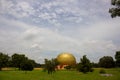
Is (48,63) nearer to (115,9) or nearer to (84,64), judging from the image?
(84,64)

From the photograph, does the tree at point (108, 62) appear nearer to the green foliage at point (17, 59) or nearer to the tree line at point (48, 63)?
the tree line at point (48, 63)

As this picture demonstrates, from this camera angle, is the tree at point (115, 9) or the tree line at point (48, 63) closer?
the tree at point (115, 9)

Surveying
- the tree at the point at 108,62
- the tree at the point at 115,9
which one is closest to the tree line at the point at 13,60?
the tree at the point at 108,62

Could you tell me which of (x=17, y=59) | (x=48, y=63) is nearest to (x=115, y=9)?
(x=48, y=63)

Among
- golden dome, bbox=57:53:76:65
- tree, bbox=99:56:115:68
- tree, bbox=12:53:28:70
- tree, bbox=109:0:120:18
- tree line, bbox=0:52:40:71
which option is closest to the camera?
tree, bbox=109:0:120:18

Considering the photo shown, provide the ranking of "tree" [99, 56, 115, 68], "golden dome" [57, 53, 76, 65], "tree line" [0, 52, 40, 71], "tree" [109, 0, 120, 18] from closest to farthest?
1. "tree" [109, 0, 120, 18]
2. "tree line" [0, 52, 40, 71]
3. "tree" [99, 56, 115, 68]
4. "golden dome" [57, 53, 76, 65]

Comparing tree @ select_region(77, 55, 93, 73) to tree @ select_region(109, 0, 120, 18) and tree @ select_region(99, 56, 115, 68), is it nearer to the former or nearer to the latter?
tree @ select_region(109, 0, 120, 18)

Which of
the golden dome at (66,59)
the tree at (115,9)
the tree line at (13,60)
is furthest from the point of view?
the golden dome at (66,59)

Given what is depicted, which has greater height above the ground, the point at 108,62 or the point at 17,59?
the point at 17,59


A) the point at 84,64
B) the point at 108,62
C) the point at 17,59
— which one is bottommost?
the point at 84,64

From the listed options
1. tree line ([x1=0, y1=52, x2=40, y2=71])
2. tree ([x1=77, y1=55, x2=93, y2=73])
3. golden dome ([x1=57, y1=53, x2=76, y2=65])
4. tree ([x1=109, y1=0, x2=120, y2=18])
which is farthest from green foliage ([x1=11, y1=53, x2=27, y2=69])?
tree ([x1=109, y1=0, x2=120, y2=18])

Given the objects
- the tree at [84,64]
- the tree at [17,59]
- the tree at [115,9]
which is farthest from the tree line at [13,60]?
the tree at [115,9]

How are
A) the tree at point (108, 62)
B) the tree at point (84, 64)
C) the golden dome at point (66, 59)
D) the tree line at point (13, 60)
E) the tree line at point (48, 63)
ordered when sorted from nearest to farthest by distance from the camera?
the tree line at point (48, 63)
the tree at point (84, 64)
the tree line at point (13, 60)
the tree at point (108, 62)
the golden dome at point (66, 59)

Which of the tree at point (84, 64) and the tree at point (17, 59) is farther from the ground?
the tree at point (17, 59)
